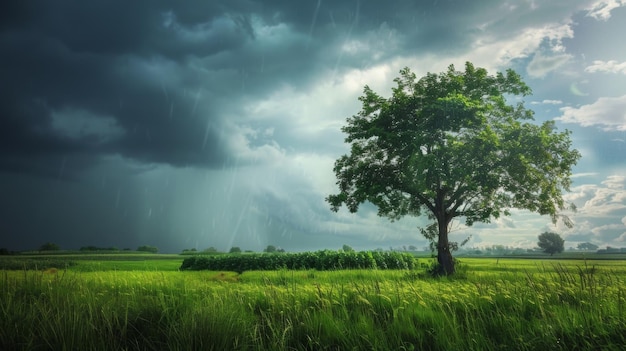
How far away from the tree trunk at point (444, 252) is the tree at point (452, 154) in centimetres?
7

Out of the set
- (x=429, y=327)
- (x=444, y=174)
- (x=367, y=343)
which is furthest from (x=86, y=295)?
(x=444, y=174)

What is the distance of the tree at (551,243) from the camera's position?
105875mm

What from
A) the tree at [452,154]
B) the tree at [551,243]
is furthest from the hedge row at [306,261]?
the tree at [551,243]

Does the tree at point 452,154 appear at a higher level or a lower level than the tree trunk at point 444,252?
higher

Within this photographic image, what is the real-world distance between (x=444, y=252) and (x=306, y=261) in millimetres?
12107

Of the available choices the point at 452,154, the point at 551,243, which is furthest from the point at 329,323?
the point at 551,243

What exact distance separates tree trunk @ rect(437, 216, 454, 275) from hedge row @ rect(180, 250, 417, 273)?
5683 mm

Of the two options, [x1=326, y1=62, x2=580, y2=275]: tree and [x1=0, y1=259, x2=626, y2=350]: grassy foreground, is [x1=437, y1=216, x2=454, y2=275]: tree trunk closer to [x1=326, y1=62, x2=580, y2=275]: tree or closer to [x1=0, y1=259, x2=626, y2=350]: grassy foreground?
[x1=326, y1=62, x2=580, y2=275]: tree

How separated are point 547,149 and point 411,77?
36.0 ft

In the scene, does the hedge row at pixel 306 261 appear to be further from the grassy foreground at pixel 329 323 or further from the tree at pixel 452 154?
the grassy foreground at pixel 329 323

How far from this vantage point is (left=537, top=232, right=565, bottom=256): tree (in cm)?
10588

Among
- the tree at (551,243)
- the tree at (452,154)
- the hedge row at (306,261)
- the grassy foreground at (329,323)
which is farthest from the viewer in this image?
the tree at (551,243)

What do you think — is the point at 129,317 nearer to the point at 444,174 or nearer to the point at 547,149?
the point at 444,174

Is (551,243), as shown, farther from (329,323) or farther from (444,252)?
(329,323)
